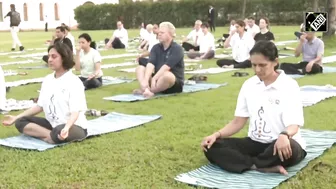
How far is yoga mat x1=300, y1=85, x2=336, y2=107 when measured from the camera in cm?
757

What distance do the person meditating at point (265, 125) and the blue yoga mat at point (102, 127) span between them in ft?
5.76

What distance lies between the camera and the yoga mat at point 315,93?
7569mm

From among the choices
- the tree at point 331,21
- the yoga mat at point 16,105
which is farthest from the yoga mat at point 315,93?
the tree at point 331,21

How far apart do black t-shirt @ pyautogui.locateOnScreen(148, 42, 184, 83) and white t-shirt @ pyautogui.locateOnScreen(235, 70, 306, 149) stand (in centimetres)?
399

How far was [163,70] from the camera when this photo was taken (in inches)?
333

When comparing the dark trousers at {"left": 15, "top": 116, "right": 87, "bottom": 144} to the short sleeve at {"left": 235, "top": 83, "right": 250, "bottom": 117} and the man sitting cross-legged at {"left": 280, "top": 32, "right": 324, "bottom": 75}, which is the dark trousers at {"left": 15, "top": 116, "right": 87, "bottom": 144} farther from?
the man sitting cross-legged at {"left": 280, "top": 32, "right": 324, "bottom": 75}

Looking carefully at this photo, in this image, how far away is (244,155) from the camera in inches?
178

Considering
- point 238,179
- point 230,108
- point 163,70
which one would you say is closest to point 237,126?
point 238,179

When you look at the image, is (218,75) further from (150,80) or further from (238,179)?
(238,179)

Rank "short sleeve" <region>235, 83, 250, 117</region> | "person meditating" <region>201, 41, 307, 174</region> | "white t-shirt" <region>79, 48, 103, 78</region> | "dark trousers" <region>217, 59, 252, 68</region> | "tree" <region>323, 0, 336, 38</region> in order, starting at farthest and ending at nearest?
"tree" <region>323, 0, 336, 38</region> < "dark trousers" <region>217, 59, 252, 68</region> < "white t-shirt" <region>79, 48, 103, 78</region> < "short sleeve" <region>235, 83, 250, 117</region> < "person meditating" <region>201, 41, 307, 174</region>

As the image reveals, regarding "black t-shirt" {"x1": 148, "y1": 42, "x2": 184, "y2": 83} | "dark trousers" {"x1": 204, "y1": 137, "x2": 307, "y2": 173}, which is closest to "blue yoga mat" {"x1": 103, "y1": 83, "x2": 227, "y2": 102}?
"black t-shirt" {"x1": 148, "y1": 42, "x2": 184, "y2": 83}

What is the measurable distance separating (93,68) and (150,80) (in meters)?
1.21

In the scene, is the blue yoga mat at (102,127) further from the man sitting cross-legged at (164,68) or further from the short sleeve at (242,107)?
the short sleeve at (242,107)

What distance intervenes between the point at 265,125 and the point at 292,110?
0.96 ft
